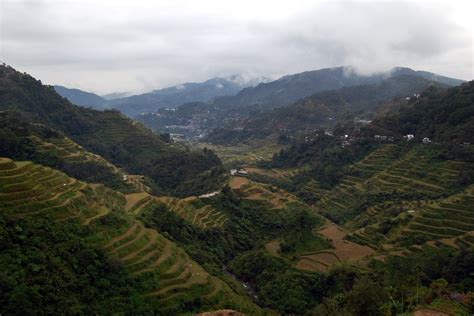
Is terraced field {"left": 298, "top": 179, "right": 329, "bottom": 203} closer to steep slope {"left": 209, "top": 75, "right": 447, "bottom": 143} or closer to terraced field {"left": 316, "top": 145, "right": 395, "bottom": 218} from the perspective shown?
terraced field {"left": 316, "top": 145, "right": 395, "bottom": 218}

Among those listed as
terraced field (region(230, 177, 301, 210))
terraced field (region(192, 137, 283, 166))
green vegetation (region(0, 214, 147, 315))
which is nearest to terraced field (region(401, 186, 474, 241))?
terraced field (region(230, 177, 301, 210))

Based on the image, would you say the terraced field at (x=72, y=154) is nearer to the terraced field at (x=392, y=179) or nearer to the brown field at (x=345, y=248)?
the terraced field at (x=392, y=179)

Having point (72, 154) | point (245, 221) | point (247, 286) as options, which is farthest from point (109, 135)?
point (247, 286)

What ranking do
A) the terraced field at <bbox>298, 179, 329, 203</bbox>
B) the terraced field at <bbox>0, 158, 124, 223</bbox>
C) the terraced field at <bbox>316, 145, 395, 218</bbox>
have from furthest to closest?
the terraced field at <bbox>298, 179, 329, 203</bbox> < the terraced field at <bbox>316, 145, 395, 218</bbox> < the terraced field at <bbox>0, 158, 124, 223</bbox>

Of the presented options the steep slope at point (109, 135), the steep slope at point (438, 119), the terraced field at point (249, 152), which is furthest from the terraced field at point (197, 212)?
the terraced field at point (249, 152)

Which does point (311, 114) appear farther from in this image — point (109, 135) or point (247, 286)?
point (247, 286)

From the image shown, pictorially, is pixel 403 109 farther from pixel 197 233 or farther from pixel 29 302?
pixel 29 302
